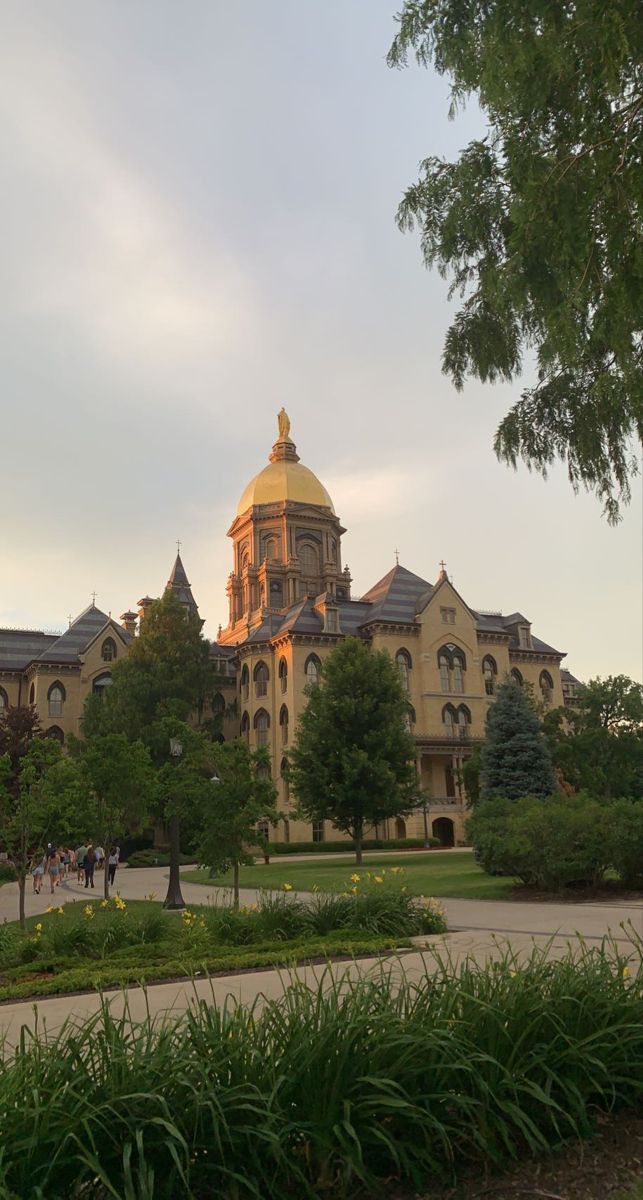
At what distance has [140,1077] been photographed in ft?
13.1

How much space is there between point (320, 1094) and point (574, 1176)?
3.98 ft

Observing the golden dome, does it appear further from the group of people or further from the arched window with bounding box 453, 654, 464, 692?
the group of people

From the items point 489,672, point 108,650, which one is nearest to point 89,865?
point 108,650

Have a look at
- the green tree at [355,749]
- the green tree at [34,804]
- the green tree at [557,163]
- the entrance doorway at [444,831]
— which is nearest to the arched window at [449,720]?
the entrance doorway at [444,831]

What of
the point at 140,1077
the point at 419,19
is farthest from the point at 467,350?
the point at 140,1077

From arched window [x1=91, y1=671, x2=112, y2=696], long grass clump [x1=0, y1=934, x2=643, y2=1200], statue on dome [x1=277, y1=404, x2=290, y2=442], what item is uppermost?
statue on dome [x1=277, y1=404, x2=290, y2=442]

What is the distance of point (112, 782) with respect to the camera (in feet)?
65.5

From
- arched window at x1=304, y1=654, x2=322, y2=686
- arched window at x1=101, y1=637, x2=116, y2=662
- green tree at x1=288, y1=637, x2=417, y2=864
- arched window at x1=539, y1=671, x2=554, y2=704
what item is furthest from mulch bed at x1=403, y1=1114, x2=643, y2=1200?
arched window at x1=539, y1=671, x2=554, y2=704

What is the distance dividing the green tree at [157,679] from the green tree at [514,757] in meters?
17.1

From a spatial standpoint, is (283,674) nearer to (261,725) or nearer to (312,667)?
(312,667)

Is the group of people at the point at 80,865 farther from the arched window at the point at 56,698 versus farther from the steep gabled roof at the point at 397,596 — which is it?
the steep gabled roof at the point at 397,596

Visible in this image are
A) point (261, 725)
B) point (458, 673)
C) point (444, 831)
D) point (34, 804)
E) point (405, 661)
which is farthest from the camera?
point (458, 673)

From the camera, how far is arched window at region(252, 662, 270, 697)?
6003 cm

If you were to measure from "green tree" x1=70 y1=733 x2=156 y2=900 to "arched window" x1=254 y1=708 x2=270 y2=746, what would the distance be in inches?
1508
